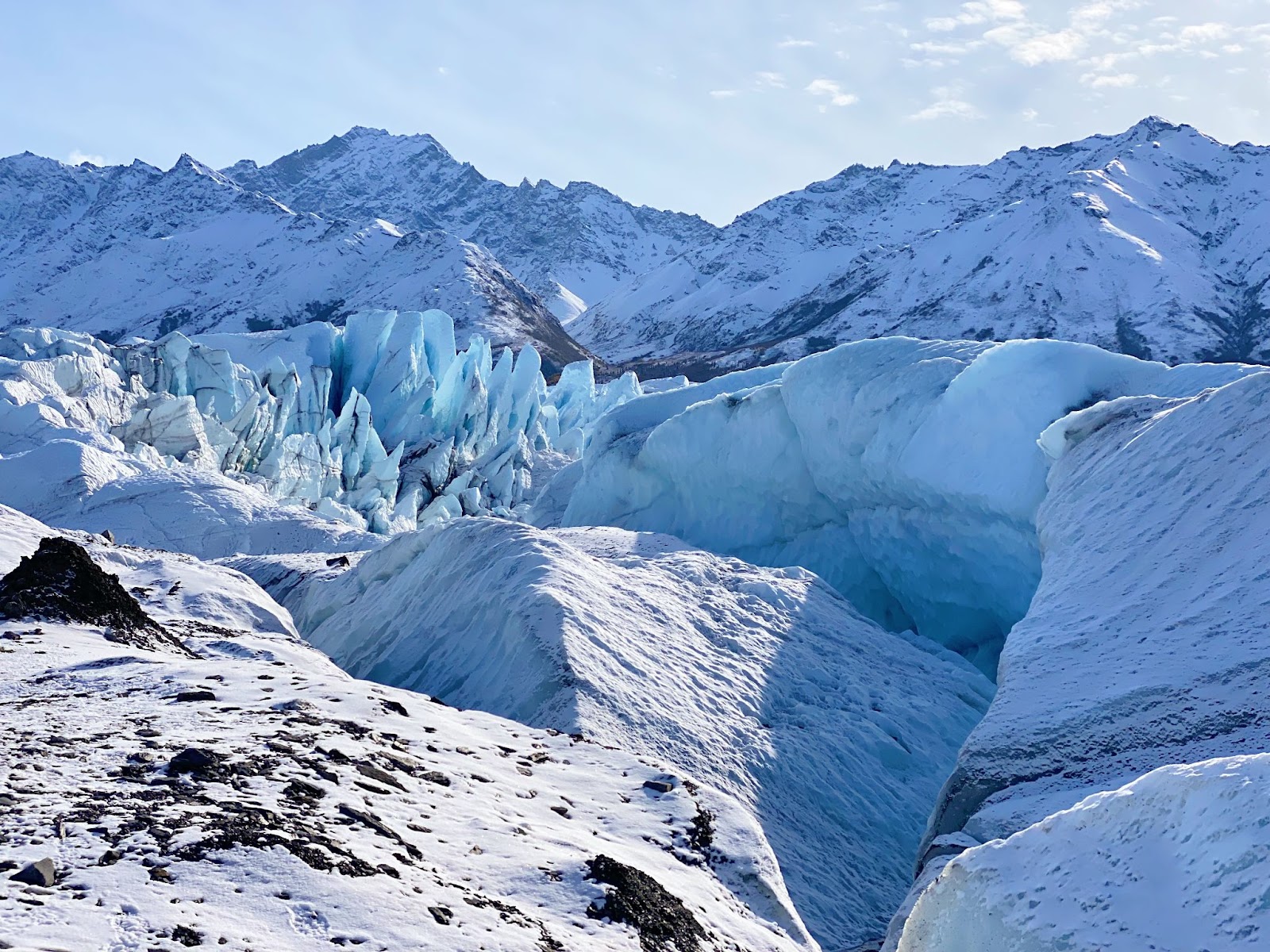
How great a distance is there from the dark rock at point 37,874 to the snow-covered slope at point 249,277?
71.7 metres

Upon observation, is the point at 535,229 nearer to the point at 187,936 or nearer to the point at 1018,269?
the point at 1018,269

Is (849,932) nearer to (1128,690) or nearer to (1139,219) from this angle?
(1128,690)

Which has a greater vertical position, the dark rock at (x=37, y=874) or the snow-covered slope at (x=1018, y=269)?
the snow-covered slope at (x=1018, y=269)

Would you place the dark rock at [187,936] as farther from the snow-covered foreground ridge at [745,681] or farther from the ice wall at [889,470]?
the ice wall at [889,470]

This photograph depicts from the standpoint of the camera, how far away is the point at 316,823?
4590 mm

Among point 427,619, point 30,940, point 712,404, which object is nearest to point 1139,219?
point 712,404

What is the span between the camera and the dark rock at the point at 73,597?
26.1 ft

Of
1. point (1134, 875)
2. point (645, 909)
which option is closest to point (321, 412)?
point (645, 909)

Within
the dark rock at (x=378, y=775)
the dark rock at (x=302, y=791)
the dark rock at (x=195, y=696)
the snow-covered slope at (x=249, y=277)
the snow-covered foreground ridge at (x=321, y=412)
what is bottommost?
the dark rock at (x=378, y=775)

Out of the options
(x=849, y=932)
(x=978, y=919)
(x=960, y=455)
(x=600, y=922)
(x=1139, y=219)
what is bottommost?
(x=849, y=932)

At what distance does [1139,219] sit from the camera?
10362cm

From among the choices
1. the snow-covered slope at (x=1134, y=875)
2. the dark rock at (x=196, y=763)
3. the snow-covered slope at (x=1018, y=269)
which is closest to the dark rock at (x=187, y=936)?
the dark rock at (x=196, y=763)

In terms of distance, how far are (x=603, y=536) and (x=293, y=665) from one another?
22.7ft

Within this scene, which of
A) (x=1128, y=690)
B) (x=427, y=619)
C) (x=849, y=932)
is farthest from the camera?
(x=427, y=619)
